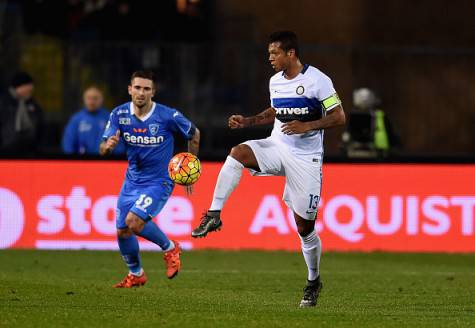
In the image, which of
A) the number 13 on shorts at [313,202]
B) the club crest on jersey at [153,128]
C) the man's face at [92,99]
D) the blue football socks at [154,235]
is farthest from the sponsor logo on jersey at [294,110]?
the man's face at [92,99]

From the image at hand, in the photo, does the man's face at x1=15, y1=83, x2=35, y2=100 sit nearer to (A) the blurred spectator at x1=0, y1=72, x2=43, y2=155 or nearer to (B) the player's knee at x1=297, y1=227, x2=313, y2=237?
(A) the blurred spectator at x1=0, y1=72, x2=43, y2=155

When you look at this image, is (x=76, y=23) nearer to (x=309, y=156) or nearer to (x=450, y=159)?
(x=450, y=159)

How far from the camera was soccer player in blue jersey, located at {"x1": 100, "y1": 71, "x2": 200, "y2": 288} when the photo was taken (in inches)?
563

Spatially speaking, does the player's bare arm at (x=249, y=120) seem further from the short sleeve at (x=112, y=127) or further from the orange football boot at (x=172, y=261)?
the orange football boot at (x=172, y=261)

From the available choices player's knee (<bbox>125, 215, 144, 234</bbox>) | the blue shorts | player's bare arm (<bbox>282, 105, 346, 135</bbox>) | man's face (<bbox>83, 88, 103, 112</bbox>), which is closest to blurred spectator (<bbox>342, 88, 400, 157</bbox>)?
man's face (<bbox>83, 88, 103, 112</bbox>)

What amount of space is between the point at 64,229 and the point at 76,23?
8.46 metres

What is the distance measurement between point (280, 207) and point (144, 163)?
480 centimetres

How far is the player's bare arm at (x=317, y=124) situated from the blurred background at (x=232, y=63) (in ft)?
24.1

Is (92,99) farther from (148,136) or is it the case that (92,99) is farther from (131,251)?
(131,251)

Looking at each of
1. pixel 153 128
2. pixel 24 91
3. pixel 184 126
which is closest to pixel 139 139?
pixel 153 128

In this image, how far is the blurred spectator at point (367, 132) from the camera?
20.4m

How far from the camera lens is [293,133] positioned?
1201 cm

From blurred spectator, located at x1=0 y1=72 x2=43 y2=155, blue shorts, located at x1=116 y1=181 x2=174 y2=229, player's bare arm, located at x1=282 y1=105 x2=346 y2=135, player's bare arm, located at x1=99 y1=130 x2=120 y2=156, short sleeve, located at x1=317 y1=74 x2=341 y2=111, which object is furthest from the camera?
blurred spectator, located at x1=0 y1=72 x2=43 y2=155

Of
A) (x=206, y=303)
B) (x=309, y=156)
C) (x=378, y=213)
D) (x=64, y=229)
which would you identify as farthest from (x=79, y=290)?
(x=378, y=213)
